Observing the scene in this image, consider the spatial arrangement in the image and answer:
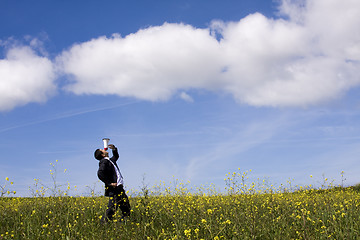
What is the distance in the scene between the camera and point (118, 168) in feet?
29.3

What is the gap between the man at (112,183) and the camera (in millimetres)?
8391

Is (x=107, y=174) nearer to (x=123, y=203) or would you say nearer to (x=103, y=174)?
(x=103, y=174)

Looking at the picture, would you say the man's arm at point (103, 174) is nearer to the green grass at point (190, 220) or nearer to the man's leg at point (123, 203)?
the man's leg at point (123, 203)

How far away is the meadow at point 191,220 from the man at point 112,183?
1.19ft

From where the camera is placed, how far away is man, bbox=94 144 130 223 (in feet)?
27.5

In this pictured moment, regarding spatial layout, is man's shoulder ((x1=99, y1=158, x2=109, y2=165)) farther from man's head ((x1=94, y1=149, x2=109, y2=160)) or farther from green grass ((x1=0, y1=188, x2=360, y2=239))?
green grass ((x1=0, y1=188, x2=360, y2=239))

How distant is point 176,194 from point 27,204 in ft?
15.1

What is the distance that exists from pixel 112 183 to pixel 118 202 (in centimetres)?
60

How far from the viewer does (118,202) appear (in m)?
8.29

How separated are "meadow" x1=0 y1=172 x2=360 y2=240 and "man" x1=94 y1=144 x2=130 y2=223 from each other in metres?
0.36

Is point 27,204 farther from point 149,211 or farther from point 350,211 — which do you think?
point 350,211

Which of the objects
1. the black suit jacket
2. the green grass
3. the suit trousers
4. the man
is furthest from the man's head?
the green grass

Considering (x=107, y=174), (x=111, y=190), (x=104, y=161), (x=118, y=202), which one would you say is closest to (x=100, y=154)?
(x=104, y=161)

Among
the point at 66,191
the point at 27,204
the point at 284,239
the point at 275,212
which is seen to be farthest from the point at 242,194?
the point at 27,204
